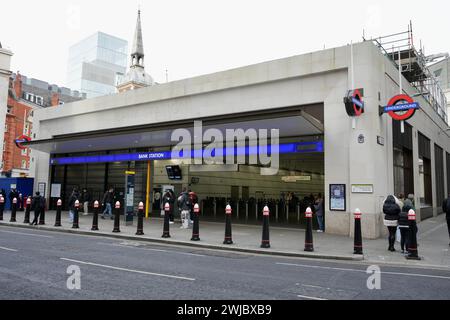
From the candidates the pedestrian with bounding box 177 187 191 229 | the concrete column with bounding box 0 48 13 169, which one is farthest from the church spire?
the pedestrian with bounding box 177 187 191 229

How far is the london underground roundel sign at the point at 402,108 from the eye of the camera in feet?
48.2

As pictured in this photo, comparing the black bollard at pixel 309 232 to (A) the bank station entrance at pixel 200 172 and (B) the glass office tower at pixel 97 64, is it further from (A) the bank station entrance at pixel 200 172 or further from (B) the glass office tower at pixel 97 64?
(B) the glass office tower at pixel 97 64

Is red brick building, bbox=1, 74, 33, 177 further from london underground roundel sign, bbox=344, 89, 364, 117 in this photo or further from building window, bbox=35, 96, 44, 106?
london underground roundel sign, bbox=344, 89, 364, 117

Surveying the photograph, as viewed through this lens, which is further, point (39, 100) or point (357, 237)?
point (39, 100)

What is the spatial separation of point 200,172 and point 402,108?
40.1 feet

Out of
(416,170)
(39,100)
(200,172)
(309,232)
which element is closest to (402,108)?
(309,232)

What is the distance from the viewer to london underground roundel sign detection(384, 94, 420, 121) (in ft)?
48.2

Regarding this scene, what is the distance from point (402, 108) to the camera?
14719mm

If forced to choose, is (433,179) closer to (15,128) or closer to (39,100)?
(15,128)

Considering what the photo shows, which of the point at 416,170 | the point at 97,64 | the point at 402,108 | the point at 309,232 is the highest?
the point at 97,64

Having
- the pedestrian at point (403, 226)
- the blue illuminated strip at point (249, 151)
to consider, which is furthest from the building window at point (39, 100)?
the pedestrian at point (403, 226)

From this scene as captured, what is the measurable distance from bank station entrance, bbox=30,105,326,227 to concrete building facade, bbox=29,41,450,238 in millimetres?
101

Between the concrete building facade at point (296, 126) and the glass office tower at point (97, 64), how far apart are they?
10883cm

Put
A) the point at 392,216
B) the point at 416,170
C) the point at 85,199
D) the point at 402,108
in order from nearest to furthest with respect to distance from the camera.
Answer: the point at 392,216
the point at 402,108
the point at 416,170
the point at 85,199
